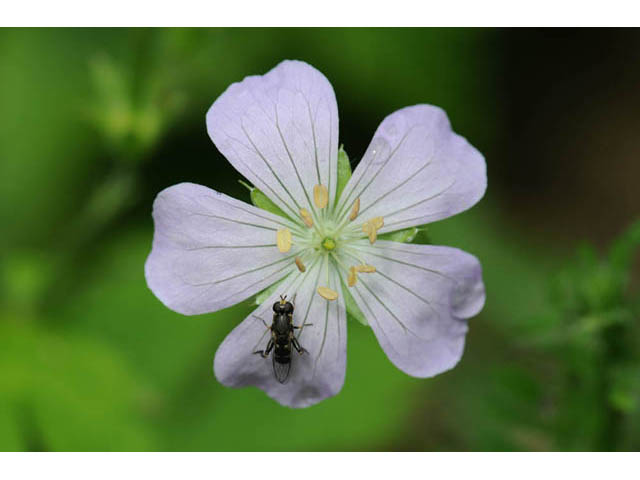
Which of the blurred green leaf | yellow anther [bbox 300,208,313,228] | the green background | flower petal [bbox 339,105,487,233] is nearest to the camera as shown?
flower petal [bbox 339,105,487,233]

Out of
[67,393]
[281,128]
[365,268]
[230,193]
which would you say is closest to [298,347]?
[365,268]

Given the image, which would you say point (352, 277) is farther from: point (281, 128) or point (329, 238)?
point (281, 128)

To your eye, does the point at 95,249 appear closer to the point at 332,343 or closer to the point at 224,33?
the point at 224,33

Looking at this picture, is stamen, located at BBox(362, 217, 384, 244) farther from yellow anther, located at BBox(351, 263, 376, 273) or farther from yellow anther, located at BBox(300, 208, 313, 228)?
yellow anther, located at BBox(300, 208, 313, 228)

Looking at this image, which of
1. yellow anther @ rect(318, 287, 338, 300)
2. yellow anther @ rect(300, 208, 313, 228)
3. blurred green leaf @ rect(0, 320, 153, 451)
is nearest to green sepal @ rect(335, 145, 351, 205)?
yellow anther @ rect(300, 208, 313, 228)

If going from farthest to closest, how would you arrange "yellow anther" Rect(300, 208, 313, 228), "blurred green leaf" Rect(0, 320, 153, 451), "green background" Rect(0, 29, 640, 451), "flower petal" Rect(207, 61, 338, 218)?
"green background" Rect(0, 29, 640, 451) → "blurred green leaf" Rect(0, 320, 153, 451) → "yellow anther" Rect(300, 208, 313, 228) → "flower petal" Rect(207, 61, 338, 218)

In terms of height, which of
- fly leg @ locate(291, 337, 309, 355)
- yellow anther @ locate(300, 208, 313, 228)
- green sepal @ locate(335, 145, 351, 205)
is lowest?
fly leg @ locate(291, 337, 309, 355)

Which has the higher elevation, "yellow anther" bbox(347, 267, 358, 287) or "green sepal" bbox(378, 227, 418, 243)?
"green sepal" bbox(378, 227, 418, 243)
